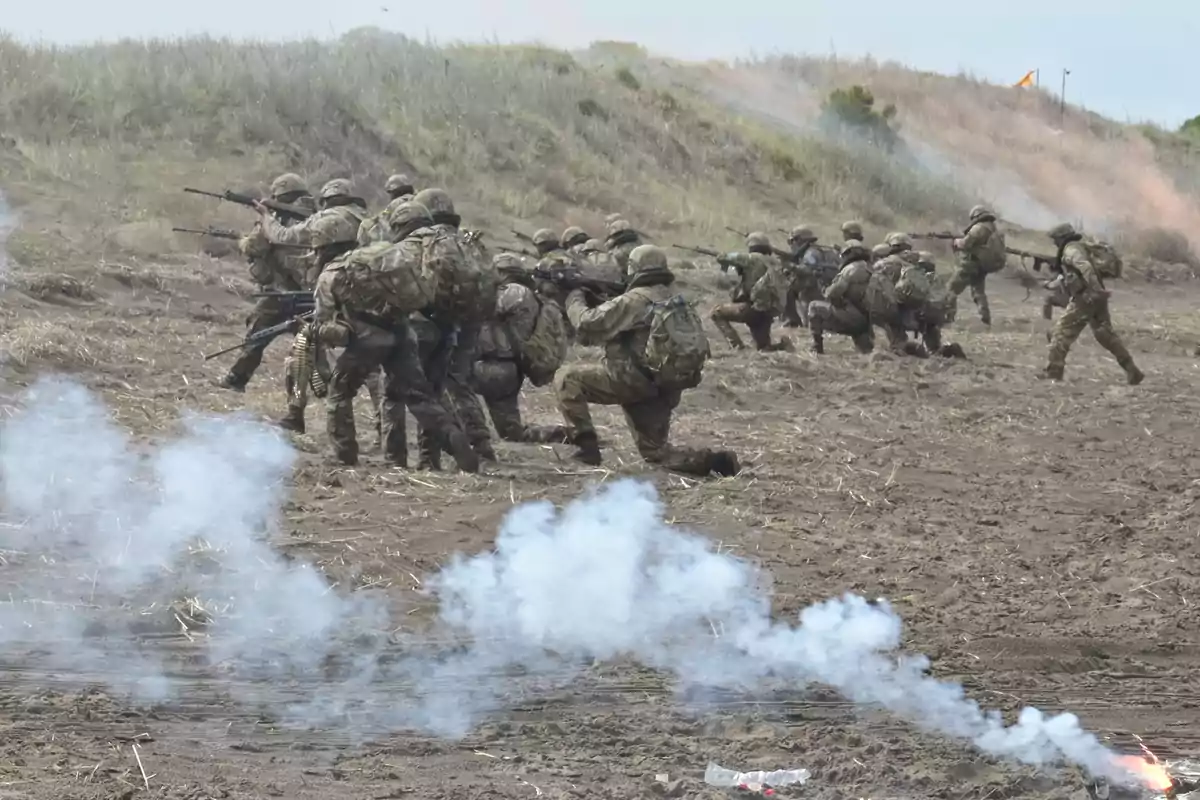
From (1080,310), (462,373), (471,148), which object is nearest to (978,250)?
(1080,310)

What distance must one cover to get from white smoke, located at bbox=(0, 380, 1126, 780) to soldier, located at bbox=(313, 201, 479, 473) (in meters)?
1.07

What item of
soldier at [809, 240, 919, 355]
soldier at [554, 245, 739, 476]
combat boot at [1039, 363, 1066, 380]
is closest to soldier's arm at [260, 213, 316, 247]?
soldier at [554, 245, 739, 476]

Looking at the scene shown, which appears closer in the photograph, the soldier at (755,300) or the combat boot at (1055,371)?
the combat boot at (1055,371)

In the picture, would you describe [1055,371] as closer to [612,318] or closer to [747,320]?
[747,320]

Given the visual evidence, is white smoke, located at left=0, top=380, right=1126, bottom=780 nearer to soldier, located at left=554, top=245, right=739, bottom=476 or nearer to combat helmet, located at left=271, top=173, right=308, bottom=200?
soldier, located at left=554, top=245, right=739, bottom=476

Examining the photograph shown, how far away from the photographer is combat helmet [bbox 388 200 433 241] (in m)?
9.22

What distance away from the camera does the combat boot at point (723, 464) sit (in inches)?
380

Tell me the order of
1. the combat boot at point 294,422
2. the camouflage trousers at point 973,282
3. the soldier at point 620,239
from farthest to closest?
the camouflage trousers at point 973,282 < the soldier at point 620,239 < the combat boot at point 294,422

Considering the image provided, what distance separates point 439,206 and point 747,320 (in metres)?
7.47

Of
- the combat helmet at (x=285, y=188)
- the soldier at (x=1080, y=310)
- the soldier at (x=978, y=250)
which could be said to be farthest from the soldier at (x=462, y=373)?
the soldier at (x=978, y=250)

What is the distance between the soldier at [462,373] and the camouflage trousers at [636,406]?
1.92 feet

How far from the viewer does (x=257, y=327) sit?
1127 cm

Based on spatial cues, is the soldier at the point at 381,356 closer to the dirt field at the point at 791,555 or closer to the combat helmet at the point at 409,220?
the combat helmet at the point at 409,220

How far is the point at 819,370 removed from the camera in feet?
50.1
